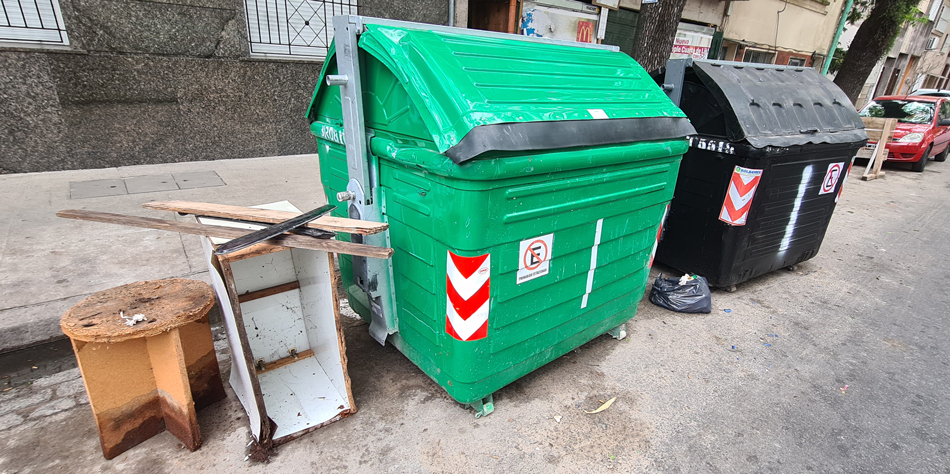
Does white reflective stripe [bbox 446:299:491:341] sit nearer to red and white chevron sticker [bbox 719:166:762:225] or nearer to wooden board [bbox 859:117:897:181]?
red and white chevron sticker [bbox 719:166:762:225]

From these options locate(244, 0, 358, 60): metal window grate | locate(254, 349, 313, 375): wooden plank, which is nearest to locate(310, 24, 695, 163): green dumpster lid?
locate(254, 349, 313, 375): wooden plank

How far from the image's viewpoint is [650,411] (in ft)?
8.14

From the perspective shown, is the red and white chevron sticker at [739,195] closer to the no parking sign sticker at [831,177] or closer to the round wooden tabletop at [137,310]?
the no parking sign sticker at [831,177]

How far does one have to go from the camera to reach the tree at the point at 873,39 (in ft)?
28.6

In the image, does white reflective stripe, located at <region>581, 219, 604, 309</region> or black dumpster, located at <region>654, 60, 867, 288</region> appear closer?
white reflective stripe, located at <region>581, 219, 604, 309</region>

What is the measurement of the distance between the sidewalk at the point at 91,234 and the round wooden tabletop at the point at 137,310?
1.08 meters

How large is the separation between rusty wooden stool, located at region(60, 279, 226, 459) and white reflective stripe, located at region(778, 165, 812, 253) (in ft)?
14.6

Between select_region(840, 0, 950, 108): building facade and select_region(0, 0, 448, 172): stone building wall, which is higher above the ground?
select_region(840, 0, 950, 108): building facade

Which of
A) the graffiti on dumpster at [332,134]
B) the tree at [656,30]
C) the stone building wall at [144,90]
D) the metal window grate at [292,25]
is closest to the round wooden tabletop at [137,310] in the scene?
the graffiti on dumpster at [332,134]

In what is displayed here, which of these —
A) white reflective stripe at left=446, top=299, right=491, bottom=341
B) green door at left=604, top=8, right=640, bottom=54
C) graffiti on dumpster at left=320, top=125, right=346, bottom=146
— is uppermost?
green door at left=604, top=8, right=640, bottom=54

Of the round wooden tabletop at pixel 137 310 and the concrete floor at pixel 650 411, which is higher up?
the round wooden tabletop at pixel 137 310

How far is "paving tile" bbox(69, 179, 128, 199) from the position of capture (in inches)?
180

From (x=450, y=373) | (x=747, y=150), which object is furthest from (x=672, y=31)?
(x=450, y=373)

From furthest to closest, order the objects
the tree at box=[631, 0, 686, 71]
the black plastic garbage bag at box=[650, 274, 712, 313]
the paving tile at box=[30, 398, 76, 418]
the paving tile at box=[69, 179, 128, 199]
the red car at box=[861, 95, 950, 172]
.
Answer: the red car at box=[861, 95, 950, 172] → the tree at box=[631, 0, 686, 71] → the paving tile at box=[69, 179, 128, 199] → the black plastic garbage bag at box=[650, 274, 712, 313] → the paving tile at box=[30, 398, 76, 418]
